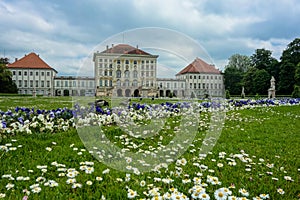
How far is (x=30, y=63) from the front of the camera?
5962cm

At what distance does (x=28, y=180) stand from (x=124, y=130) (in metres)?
2.35

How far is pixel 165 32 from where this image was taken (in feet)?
10.4

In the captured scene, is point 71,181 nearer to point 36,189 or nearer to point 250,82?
point 36,189

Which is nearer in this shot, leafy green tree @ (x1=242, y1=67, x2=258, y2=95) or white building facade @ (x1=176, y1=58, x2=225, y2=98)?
white building facade @ (x1=176, y1=58, x2=225, y2=98)

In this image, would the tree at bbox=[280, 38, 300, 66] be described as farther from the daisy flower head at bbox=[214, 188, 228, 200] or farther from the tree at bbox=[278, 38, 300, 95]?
the daisy flower head at bbox=[214, 188, 228, 200]

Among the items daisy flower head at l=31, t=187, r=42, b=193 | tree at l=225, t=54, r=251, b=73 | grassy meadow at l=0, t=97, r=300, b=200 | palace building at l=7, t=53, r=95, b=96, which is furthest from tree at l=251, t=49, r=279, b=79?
daisy flower head at l=31, t=187, r=42, b=193

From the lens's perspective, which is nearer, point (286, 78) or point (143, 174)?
point (143, 174)

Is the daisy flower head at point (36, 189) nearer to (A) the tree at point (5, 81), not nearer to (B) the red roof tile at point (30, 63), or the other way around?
(A) the tree at point (5, 81)

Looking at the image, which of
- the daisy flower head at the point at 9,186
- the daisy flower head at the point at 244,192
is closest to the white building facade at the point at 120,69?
the daisy flower head at the point at 9,186

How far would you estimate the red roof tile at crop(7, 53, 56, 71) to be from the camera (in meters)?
58.5

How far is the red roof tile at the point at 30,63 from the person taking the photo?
58469mm

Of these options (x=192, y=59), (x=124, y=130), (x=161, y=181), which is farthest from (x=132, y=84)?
(x=161, y=181)

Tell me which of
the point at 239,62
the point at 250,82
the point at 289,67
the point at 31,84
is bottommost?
the point at 31,84

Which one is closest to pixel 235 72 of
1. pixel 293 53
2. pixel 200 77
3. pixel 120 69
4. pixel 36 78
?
pixel 293 53
